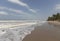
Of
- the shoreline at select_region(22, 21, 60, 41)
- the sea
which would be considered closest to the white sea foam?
the sea

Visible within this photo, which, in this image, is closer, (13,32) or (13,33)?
(13,33)

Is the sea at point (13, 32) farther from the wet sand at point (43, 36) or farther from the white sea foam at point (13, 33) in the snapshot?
the wet sand at point (43, 36)

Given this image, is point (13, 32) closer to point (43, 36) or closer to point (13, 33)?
point (13, 33)

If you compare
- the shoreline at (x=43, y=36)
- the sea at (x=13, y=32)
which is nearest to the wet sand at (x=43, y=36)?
the shoreline at (x=43, y=36)

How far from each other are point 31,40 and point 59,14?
63.5 meters

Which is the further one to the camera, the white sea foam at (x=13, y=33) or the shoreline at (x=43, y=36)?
the shoreline at (x=43, y=36)

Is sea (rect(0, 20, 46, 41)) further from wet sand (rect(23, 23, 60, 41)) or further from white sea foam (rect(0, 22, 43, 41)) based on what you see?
wet sand (rect(23, 23, 60, 41))

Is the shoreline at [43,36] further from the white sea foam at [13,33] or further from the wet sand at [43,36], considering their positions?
the white sea foam at [13,33]

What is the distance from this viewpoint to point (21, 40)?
9422 millimetres

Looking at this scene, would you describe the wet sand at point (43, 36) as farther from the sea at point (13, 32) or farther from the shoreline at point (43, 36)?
the sea at point (13, 32)

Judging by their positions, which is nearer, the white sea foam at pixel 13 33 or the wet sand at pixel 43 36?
the white sea foam at pixel 13 33

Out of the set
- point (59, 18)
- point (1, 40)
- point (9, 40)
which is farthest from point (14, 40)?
point (59, 18)

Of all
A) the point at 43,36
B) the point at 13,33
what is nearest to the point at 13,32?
the point at 13,33

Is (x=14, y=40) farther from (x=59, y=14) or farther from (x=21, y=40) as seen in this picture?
(x=59, y=14)
